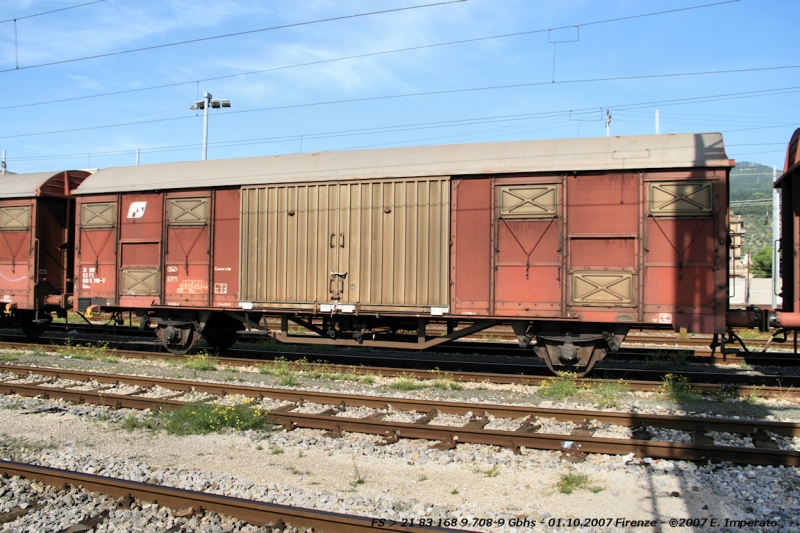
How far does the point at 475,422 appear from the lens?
779 centimetres

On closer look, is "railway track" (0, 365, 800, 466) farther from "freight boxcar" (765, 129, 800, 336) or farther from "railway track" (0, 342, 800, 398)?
"freight boxcar" (765, 129, 800, 336)

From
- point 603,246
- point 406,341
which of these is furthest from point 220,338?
point 603,246

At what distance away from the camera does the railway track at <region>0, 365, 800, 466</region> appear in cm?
650

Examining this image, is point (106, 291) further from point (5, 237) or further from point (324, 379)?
point (324, 379)

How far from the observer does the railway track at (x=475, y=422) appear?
6504 millimetres

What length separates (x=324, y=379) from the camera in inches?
438

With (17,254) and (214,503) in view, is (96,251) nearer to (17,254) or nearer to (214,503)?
(17,254)

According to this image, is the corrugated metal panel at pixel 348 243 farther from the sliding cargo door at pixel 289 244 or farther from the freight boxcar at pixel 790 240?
the freight boxcar at pixel 790 240

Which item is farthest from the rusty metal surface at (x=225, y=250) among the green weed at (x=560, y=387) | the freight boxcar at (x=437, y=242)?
the green weed at (x=560, y=387)

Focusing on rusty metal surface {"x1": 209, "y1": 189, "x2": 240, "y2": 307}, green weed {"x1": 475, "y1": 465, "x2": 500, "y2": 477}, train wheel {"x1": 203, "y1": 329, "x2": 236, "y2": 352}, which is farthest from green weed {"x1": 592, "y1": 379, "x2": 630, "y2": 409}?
train wheel {"x1": 203, "y1": 329, "x2": 236, "y2": 352}

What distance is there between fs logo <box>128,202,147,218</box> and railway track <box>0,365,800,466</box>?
4521 millimetres

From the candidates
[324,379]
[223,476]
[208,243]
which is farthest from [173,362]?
[223,476]

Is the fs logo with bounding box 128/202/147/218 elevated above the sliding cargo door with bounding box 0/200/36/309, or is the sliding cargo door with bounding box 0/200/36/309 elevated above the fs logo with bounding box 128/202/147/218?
the fs logo with bounding box 128/202/147/218

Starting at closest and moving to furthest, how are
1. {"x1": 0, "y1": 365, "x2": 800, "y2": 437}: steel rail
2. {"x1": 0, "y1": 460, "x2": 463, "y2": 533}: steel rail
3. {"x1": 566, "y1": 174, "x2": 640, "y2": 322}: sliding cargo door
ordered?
1. {"x1": 0, "y1": 460, "x2": 463, "y2": 533}: steel rail
2. {"x1": 0, "y1": 365, "x2": 800, "y2": 437}: steel rail
3. {"x1": 566, "y1": 174, "x2": 640, "y2": 322}: sliding cargo door
